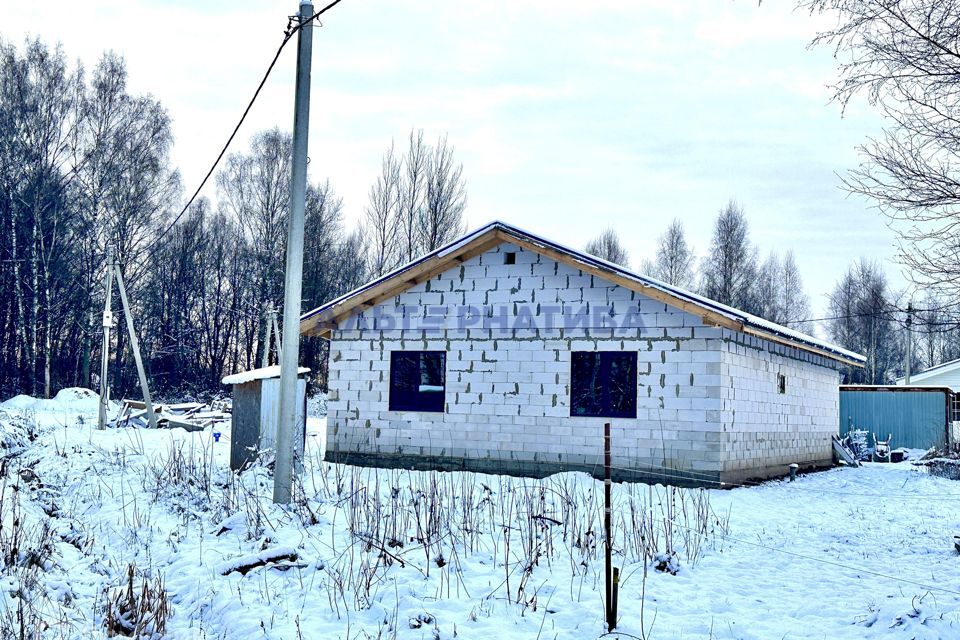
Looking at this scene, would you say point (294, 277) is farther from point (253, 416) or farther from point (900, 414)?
point (900, 414)

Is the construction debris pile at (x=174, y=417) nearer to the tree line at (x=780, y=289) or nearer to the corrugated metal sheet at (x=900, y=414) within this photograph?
the corrugated metal sheet at (x=900, y=414)

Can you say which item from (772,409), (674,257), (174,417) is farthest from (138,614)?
(674,257)

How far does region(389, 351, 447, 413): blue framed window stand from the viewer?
620 inches

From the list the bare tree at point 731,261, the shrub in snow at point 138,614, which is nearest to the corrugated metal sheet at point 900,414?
the bare tree at point 731,261

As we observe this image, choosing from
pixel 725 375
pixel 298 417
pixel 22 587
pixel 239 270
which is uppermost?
pixel 239 270

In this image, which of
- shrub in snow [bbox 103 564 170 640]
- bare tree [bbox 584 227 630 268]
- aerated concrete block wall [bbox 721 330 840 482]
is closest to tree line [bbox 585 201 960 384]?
bare tree [bbox 584 227 630 268]

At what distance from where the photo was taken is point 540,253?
587 inches

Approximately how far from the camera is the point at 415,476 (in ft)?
44.5

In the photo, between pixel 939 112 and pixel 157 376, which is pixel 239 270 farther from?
pixel 939 112

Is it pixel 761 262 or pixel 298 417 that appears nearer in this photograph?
pixel 298 417

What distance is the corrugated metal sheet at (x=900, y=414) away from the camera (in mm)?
28094

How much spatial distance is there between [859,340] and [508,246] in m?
52.7

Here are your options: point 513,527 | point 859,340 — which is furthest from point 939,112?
point 859,340

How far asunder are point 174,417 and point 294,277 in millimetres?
18931
